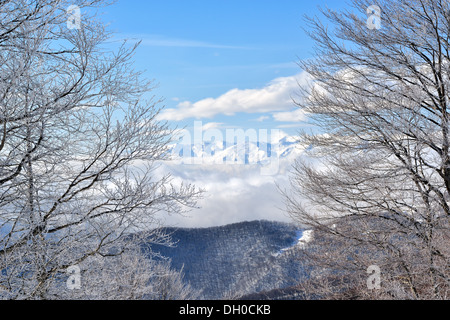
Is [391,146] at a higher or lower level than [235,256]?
higher

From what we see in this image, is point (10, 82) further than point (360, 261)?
No

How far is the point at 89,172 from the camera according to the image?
679 cm

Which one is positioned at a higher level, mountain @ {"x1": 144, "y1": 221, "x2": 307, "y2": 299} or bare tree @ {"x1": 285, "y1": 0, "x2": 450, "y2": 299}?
bare tree @ {"x1": 285, "y1": 0, "x2": 450, "y2": 299}

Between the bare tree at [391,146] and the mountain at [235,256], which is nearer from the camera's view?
the bare tree at [391,146]

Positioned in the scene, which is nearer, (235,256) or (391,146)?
(391,146)

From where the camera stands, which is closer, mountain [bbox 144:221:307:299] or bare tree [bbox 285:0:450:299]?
bare tree [bbox 285:0:450:299]

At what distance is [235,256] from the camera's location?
115m

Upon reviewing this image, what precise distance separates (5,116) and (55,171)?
3.75 ft

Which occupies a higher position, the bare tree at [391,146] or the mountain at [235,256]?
the bare tree at [391,146]

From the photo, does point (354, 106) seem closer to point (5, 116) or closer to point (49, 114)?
point (49, 114)

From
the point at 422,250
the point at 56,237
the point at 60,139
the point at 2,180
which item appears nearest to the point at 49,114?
the point at 60,139

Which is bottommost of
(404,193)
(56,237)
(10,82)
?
(56,237)

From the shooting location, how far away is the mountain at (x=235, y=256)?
3524 inches

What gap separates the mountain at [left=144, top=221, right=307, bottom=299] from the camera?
89.5 metres
